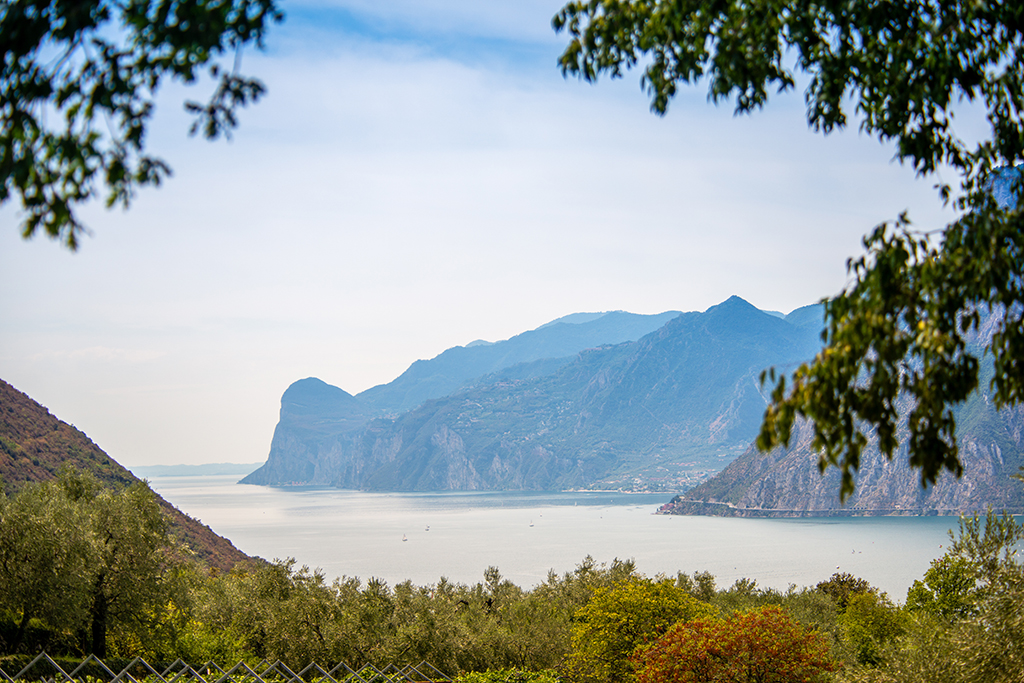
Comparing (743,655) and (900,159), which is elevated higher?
(900,159)

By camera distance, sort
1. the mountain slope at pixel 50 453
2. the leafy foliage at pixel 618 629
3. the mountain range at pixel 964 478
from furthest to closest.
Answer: the mountain range at pixel 964 478
the mountain slope at pixel 50 453
the leafy foliage at pixel 618 629

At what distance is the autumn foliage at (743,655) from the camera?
20.8 m

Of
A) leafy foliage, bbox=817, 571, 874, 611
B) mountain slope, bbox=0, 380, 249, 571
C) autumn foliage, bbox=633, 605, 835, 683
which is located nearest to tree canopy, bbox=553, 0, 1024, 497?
autumn foliage, bbox=633, 605, 835, 683

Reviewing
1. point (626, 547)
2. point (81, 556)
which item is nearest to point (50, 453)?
point (81, 556)

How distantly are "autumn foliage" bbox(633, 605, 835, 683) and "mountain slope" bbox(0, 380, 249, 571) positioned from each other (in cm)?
5478

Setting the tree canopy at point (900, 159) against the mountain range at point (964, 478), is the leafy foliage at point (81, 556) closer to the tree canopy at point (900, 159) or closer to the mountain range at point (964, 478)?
the tree canopy at point (900, 159)

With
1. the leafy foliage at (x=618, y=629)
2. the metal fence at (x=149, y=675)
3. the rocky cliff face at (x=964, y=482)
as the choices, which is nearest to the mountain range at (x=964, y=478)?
the rocky cliff face at (x=964, y=482)

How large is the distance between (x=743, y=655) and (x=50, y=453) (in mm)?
73976

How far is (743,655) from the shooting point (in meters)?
21.0

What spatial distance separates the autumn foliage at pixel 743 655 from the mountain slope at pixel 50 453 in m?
54.8

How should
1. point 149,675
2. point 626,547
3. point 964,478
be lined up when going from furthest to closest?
point 964,478
point 626,547
point 149,675

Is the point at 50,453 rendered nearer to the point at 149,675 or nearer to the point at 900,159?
the point at 149,675

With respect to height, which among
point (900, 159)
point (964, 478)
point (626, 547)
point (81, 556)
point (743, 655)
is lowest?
point (626, 547)

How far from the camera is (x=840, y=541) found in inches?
5684
